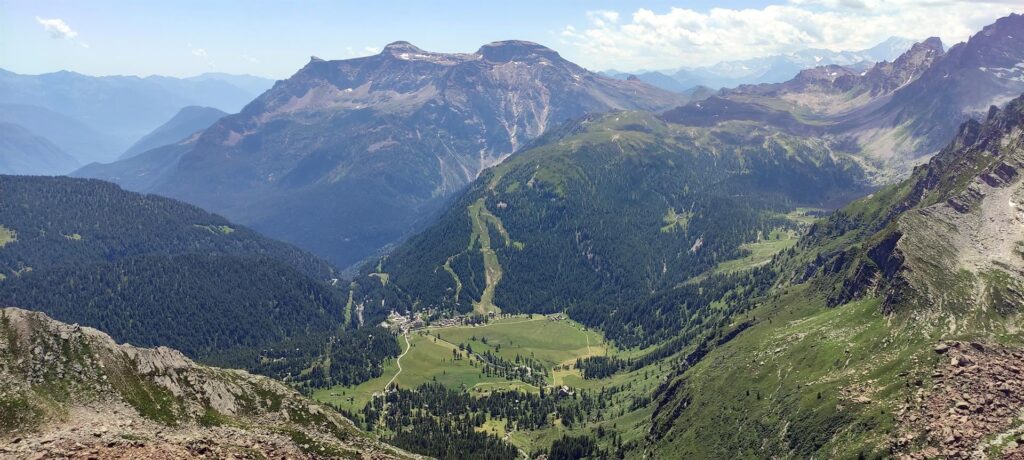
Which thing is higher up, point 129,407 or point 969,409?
point 129,407

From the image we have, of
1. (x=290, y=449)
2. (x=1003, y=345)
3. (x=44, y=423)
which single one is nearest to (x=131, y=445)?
(x=44, y=423)

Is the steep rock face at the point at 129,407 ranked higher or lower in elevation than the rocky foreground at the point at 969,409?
higher

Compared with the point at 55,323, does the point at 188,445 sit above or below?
below

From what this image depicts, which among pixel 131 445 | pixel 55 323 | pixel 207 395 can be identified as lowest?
pixel 207 395

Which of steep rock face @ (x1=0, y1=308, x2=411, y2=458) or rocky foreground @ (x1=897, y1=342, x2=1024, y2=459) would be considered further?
rocky foreground @ (x1=897, y1=342, x2=1024, y2=459)

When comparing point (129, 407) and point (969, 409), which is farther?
point (969, 409)

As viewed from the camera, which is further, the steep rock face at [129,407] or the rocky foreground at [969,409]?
the rocky foreground at [969,409]

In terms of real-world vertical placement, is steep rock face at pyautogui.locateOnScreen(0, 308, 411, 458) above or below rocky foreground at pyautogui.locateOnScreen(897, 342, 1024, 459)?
above

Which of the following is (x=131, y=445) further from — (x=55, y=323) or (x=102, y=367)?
(x=55, y=323)
